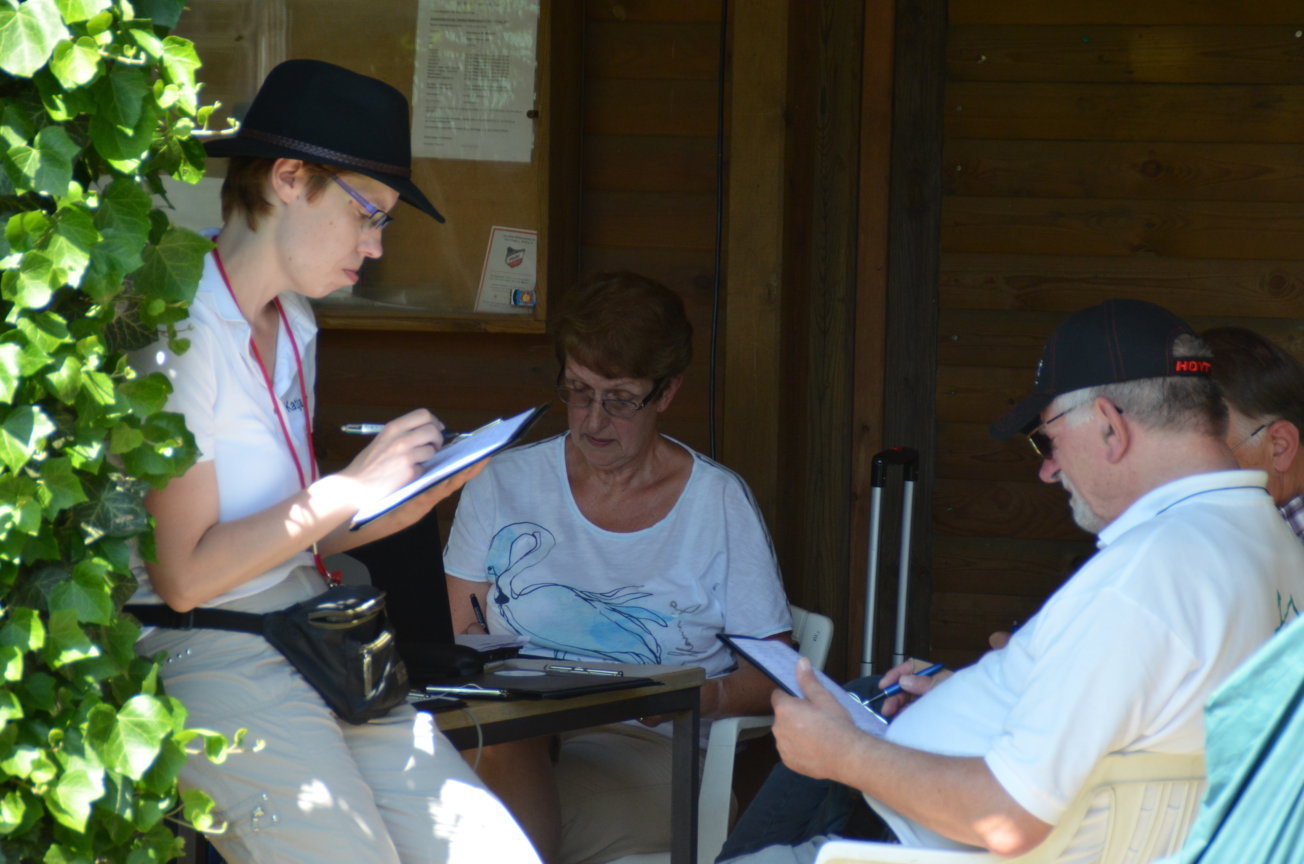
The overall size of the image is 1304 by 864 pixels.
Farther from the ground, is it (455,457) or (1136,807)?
(455,457)

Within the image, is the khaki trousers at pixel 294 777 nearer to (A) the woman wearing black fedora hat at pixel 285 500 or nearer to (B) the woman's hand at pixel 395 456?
(A) the woman wearing black fedora hat at pixel 285 500

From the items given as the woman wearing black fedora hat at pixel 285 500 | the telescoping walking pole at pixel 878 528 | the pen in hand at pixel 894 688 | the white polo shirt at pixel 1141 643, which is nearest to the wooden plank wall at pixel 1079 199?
the telescoping walking pole at pixel 878 528

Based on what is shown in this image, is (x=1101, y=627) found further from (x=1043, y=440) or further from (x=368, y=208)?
(x=368, y=208)

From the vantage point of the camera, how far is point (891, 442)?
13.3 feet

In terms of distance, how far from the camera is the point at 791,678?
2.15 m

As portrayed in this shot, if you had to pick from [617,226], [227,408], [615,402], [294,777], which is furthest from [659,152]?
[294,777]

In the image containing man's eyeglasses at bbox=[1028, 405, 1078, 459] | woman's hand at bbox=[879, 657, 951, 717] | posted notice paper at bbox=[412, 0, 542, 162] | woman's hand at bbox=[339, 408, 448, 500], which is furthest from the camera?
posted notice paper at bbox=[412, 0, 542, 162]

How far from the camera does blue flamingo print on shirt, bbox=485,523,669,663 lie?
2.94 metres

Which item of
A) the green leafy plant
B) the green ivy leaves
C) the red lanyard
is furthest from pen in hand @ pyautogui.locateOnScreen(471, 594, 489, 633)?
the green ivy leaves

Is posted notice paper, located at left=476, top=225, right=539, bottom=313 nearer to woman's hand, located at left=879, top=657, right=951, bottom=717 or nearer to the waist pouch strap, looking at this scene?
woman's hand, located at left=879, top=657, right=951, bottom=717

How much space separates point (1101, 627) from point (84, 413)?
46.6 inches

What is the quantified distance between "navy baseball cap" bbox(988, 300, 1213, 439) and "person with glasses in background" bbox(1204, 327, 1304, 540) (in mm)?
748

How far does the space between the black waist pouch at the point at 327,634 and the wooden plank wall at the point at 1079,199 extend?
2.57 m

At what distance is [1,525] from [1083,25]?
336 centimetres
